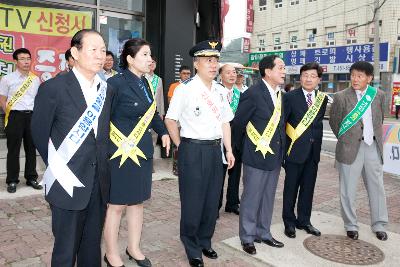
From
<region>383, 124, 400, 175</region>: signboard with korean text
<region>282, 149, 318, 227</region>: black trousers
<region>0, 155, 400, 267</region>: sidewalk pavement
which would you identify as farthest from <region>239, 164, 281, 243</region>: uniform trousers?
<region>383, 124, 400, 175</region>: signboard with korean text

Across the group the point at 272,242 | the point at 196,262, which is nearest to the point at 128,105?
the point at 196,262

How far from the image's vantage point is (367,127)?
4566 mm

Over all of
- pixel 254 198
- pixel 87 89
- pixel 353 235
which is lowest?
pixel 353 235

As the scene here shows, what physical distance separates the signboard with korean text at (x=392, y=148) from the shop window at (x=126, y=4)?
18.6 ft

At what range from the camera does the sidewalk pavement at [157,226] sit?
3846 millimetres

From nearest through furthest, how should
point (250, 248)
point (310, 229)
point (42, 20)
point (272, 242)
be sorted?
point (250, 248)
point (272, 242)
point (310, 229)
point (42, 20)

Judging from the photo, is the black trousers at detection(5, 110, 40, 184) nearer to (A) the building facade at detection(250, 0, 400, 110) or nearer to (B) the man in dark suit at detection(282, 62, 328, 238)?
(B) the man in dark suit at detection(282, 62, 328, 238)

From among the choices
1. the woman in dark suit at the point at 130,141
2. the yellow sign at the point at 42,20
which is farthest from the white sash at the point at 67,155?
the yellow sign at the point at 42,20

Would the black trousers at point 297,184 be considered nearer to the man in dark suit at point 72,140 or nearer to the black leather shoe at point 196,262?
the black leather shoe at point 196,262

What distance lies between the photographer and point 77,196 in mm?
2629

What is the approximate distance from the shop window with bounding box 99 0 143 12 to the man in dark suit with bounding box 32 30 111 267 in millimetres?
5959

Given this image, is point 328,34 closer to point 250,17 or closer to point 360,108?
point 250,17

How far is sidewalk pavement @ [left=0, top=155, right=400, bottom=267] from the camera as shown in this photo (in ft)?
12.6

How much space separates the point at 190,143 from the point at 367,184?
2322mm
